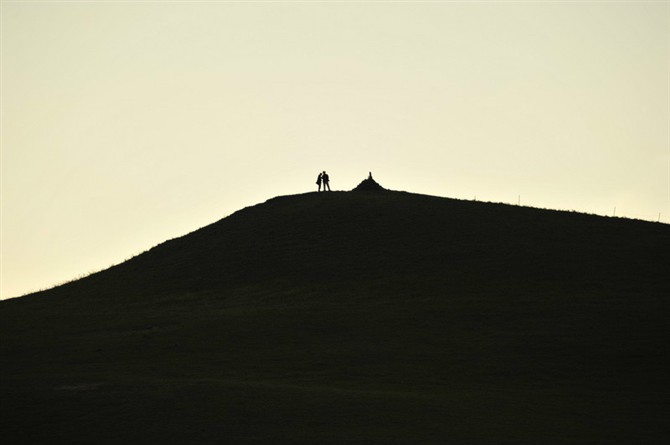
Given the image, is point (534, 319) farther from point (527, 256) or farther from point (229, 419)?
point (229, 419)

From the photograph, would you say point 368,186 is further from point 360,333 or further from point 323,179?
point 360,333

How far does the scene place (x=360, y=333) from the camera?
3800 centimetres

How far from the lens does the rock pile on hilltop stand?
64812 millimetres

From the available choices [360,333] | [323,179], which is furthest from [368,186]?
[360,333]

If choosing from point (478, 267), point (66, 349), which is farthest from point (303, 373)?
point (478, 267)

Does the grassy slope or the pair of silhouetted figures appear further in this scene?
the pair of silhouetted figures

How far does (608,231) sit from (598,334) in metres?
18.9

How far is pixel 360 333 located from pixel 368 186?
2790cm

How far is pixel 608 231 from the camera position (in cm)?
5450

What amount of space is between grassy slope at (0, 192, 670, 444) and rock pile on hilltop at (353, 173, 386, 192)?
5.29ft

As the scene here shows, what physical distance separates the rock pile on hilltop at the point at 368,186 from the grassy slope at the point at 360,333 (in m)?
1.61

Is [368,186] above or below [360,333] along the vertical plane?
above

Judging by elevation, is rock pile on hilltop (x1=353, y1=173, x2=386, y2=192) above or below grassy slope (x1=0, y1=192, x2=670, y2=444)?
above

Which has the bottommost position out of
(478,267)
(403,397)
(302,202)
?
(403,397)
